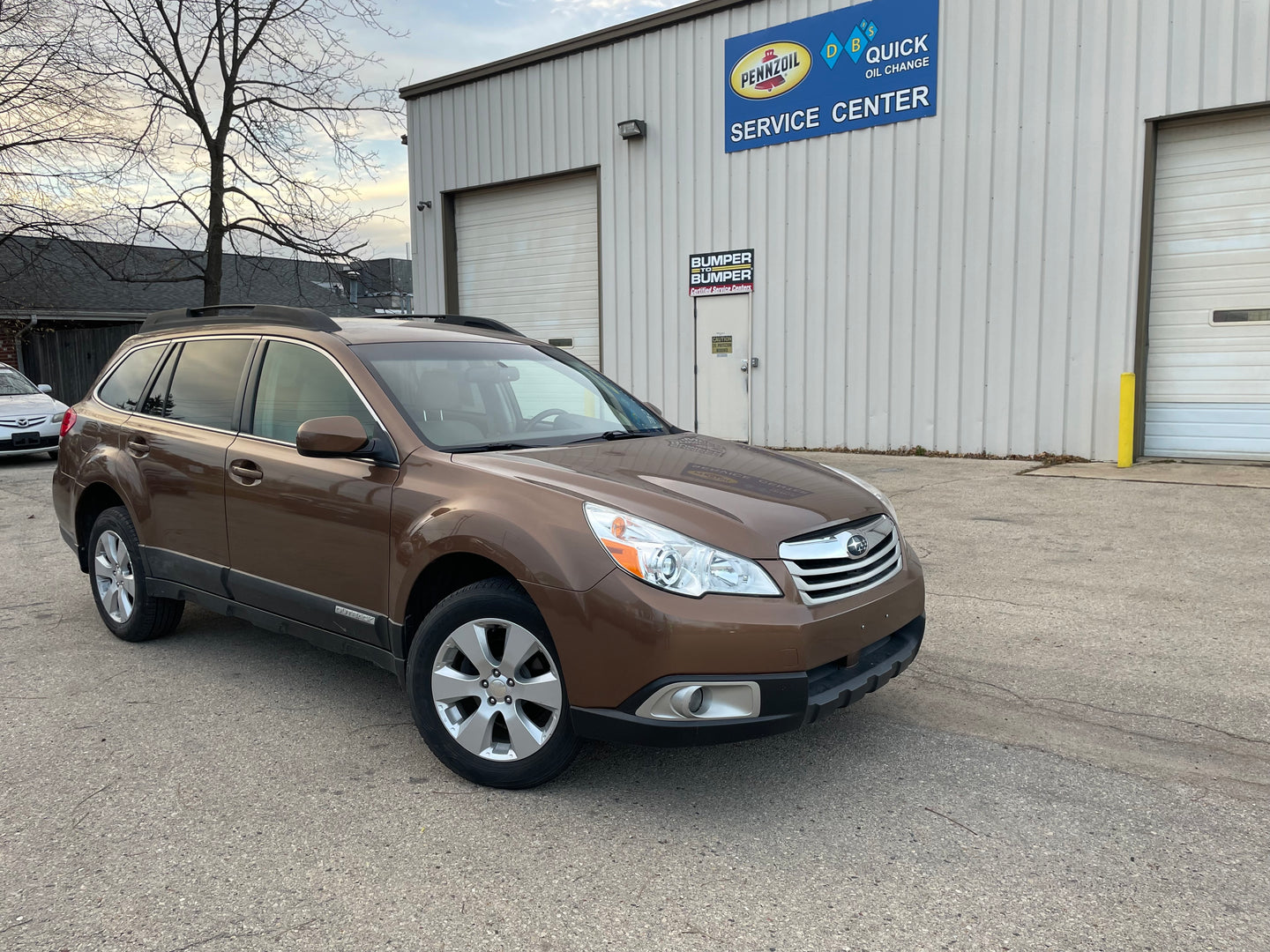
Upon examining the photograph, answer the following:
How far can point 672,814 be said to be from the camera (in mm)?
3156

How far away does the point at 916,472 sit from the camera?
11000 mm

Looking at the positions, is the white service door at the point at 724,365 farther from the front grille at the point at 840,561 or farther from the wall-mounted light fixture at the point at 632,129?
the front grille at the point at 840,561

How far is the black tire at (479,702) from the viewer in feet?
10.4

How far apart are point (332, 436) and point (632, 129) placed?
12.3 metres

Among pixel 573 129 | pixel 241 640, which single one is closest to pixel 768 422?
pixel 573 129

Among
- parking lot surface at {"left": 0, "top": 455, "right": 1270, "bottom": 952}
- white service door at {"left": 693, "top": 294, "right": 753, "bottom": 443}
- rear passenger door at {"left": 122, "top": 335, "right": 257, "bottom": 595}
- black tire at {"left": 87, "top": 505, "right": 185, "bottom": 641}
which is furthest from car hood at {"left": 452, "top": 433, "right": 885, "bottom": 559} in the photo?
white service door at {"left": 693, "top": 294, "right": 753, "bottom": 443}

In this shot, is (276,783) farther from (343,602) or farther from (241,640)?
(241,640)

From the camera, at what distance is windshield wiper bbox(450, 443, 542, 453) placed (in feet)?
12.2

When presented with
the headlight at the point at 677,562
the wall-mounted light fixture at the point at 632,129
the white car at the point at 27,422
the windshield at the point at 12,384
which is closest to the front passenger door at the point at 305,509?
the headlight at the point at 677,562

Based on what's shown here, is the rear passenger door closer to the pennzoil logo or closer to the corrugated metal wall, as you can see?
the corrugated metal wall

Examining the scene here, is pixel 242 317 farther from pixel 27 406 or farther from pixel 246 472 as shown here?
pixel 27 406

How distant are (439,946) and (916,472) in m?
9.43

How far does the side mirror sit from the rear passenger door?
3.18ft

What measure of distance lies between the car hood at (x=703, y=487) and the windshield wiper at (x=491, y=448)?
69 millimetres
